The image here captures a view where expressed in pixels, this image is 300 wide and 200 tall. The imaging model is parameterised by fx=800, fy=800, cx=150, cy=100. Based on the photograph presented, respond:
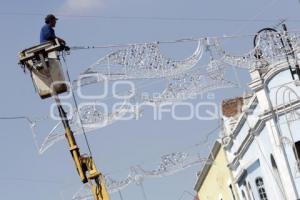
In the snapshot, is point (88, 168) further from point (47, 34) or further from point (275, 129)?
point (275, 129)

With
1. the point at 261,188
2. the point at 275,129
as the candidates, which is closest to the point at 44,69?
the point at 275,129

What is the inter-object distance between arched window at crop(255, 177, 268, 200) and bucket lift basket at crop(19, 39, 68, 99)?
1695 cm

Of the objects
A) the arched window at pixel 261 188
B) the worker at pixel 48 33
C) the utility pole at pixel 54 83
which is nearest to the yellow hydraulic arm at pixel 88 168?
the utility pole at pixel 54 83

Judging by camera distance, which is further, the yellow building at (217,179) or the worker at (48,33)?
the yellow building at (217,179)

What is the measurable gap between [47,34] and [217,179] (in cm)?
2572

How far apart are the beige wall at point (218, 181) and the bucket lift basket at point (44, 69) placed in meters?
21.7

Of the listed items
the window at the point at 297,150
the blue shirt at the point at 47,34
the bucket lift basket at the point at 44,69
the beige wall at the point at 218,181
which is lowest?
the beige wall at the point at 218,181

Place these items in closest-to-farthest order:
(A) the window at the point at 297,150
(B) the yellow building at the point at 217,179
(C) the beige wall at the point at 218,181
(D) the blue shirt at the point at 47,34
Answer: (D) the blue shirt at the point at 47,34, (A) the window at the point at 297,150, (B) the yellow building at the point at 217,179, (C) the beige wall at the point at 218,181

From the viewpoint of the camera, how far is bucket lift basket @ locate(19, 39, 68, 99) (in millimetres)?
13695

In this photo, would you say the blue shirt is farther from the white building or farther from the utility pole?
the white building

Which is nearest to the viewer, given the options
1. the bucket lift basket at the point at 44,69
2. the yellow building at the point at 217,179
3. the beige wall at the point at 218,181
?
the bucket lift basket at the point at 44,69

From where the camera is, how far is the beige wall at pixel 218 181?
118 feet

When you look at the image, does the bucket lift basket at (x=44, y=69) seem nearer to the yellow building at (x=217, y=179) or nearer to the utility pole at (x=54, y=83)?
the utility pole at (x=54, y=83)

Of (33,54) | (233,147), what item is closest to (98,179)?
(33,54)
